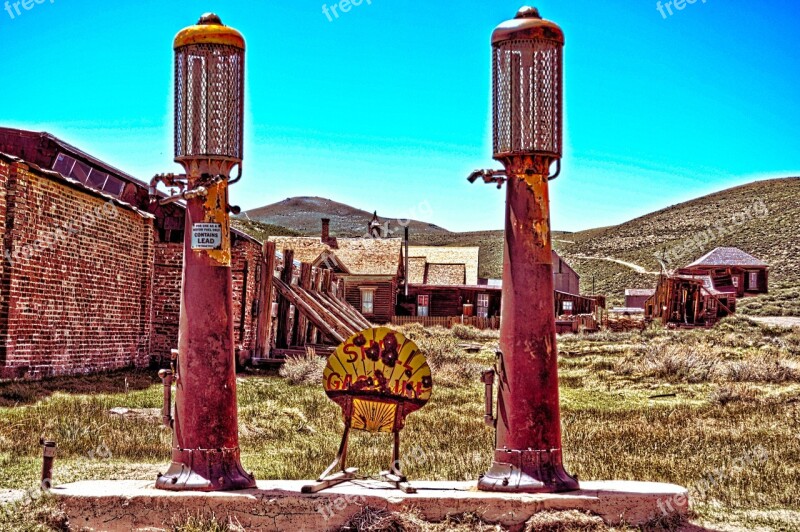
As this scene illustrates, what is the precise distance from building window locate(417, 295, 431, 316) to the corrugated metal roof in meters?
20.1

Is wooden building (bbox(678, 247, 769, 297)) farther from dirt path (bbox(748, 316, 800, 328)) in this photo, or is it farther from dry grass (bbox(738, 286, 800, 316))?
dirt path (bbox(748, 316, 800, 328))

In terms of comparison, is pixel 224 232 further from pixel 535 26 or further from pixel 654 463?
pixel 654 463

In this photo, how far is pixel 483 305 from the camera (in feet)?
140

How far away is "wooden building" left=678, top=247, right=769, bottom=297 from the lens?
5453cm

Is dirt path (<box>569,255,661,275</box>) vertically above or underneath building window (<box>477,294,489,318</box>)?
above

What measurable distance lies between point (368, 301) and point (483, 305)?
5551mm

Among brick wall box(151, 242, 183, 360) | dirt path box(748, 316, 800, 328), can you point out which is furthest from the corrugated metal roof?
brick wall box(151, 242, 183, 360)

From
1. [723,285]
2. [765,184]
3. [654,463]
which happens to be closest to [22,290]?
[654,463]

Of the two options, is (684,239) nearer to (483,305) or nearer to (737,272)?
(737,272)

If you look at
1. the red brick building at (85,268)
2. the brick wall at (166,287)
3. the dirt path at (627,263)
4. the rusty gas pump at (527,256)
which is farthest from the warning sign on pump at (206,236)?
the dirt path at (627,263)

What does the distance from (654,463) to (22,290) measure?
8118 mm

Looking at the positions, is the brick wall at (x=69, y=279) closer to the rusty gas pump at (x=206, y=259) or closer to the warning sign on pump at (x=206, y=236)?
the rusty gas pump at (x=206, y=259)

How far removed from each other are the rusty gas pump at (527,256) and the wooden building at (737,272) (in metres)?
49.8

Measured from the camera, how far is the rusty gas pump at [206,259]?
6.08m
